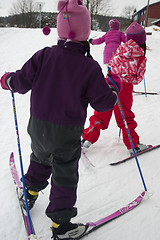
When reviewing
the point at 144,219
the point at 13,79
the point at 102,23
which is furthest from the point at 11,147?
the point at 102,23

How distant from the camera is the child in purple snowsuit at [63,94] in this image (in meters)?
1.43

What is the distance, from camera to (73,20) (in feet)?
4.71

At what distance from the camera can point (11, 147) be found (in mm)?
3320

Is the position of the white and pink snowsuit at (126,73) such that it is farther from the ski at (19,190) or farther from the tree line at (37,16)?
the tree line at (37,16)

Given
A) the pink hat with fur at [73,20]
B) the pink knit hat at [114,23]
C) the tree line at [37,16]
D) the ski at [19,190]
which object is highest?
the tree line at [37,16]

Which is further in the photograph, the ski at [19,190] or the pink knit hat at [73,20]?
the ski at [19,190]

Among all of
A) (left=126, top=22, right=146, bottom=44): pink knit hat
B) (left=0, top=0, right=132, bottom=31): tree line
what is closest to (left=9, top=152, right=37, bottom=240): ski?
(left=126, top=22, right=146, bottom=44): pink knit hat

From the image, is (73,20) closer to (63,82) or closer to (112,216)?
(63,82)

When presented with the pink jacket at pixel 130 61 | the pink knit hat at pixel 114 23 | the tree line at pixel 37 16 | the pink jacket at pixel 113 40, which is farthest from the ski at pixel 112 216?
the tree line at pixel 37 16

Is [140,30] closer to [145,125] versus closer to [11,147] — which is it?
[145,125]

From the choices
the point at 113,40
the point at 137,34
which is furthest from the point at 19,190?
the point at 113,40

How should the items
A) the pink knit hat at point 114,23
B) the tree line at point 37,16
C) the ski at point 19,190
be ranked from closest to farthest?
the ski at point 19,190 < the pink knit hat at point 114,23 < the tree line at point 37,16

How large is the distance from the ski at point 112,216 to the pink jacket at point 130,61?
4.83 ft

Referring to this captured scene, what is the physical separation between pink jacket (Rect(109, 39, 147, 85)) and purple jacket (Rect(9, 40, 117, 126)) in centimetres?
127
